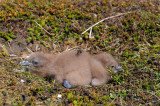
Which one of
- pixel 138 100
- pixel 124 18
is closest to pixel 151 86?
pixel 138 100

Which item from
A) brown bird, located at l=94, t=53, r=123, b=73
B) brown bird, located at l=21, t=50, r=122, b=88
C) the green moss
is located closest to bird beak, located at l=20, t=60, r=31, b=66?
brown bird, located at l=21, t=50, r=122, b=88

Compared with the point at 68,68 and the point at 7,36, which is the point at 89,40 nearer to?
the point at 68,68

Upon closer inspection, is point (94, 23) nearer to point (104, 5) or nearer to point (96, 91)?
point (104, 5)

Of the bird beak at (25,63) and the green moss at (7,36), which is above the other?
the green moss at (7,36)

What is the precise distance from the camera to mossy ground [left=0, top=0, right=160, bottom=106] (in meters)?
4.21

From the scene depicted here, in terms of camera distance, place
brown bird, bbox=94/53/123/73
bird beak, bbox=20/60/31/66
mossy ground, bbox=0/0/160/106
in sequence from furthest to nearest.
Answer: brown bird, bbox=94/53/123/73 < bird beak, bbox=20/60/31/66 < mossy ground, bbox=0/0/160/106

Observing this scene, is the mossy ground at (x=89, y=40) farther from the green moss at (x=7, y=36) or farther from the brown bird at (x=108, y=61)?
the brown bird at (x=108, y=61)

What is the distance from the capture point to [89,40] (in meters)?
5.64

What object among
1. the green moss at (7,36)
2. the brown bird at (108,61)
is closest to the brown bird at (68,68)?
the brown bird at (108,61)

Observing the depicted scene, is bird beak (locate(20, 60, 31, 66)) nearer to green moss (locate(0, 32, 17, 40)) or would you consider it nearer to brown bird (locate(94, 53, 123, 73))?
green moss (locate(0, 32, 17, 40))

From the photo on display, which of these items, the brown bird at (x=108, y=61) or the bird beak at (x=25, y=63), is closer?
the bird beak at (x=25, y=63)

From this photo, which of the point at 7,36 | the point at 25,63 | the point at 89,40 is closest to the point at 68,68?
the point at 25,63

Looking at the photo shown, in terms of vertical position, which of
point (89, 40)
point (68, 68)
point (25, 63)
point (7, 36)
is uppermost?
point (7, 36)

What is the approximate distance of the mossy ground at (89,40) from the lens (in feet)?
13.8
